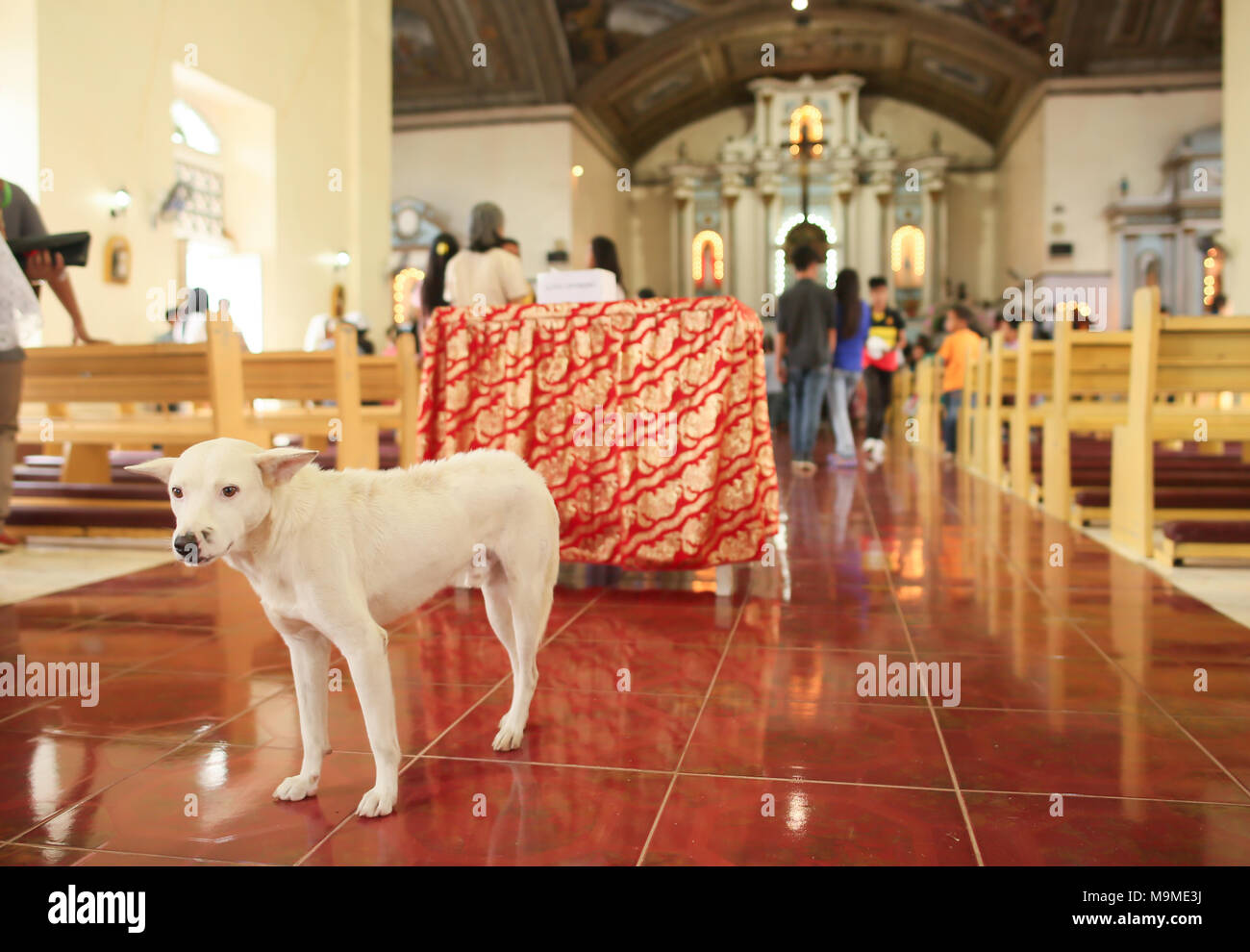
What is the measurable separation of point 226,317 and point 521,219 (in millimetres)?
15075

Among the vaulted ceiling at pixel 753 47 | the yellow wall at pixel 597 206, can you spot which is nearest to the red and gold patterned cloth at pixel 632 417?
the yellow wall at pixel 597 206

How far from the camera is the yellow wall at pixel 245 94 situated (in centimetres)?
803

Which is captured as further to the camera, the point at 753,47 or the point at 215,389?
the point at 753,47

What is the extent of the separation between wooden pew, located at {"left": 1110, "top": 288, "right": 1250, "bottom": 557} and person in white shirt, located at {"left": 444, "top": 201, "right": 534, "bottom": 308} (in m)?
2.78

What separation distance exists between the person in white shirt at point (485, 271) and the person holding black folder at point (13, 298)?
1653 mm

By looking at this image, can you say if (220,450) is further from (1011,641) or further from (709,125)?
(709,125)

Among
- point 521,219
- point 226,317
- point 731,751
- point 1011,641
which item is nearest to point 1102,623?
point 1011,641

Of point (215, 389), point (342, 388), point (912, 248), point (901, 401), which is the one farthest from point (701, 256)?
point (215, 389)

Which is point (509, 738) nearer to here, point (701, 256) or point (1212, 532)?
point (1212, 532)

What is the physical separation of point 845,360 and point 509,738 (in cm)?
702

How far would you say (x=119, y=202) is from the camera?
8500 mm

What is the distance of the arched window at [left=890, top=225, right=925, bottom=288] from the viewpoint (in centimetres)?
2338

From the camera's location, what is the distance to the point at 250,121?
1098 cm

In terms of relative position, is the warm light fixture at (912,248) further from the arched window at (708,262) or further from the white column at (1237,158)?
the white column at (1237,158)
